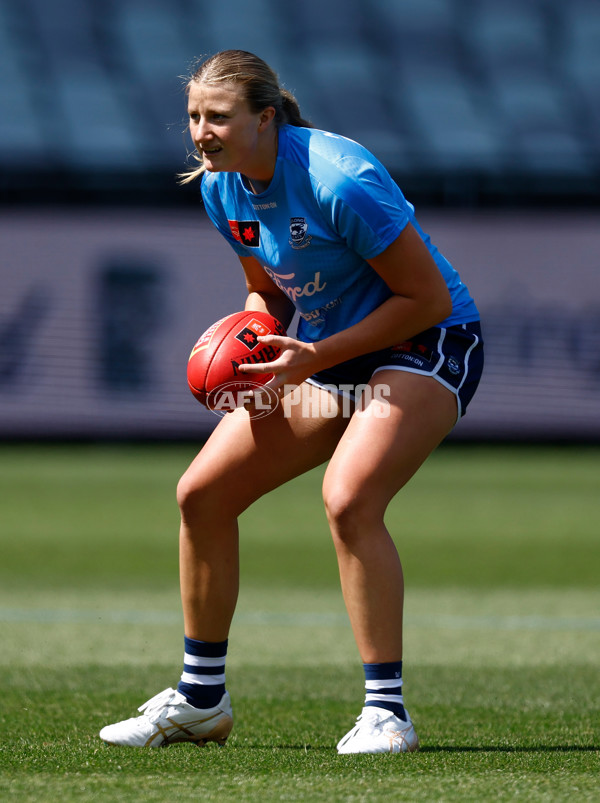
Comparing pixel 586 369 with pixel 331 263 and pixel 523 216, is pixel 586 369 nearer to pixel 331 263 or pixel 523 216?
pixel 523 216

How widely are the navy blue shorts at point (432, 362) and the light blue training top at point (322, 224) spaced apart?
0.23ft

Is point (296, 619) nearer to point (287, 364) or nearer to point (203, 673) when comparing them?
point (203, 673)

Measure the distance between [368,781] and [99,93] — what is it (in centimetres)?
2139

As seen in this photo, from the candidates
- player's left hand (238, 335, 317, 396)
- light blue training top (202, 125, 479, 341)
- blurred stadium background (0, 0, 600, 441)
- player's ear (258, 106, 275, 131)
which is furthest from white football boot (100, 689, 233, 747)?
blurred stadium background (0, 0, 600, 441)

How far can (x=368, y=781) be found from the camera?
142 inches

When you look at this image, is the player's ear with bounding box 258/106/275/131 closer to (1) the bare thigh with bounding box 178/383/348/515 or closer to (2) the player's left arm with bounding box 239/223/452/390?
(2) the player's left arm with bounding box 239/223/452/390

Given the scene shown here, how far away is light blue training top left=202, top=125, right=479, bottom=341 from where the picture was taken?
4027 millimetres

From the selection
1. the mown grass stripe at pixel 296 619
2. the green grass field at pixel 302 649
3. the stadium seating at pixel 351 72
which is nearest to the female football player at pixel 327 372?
the green grass field at pixel 302 649

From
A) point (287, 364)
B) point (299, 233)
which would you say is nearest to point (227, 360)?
point (287, 364)

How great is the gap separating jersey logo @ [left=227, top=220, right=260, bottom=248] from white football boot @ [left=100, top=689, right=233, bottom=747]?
159 centimetres

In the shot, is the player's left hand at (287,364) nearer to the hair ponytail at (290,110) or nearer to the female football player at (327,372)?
the female football player at (327,372)

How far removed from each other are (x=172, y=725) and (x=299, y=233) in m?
1.73

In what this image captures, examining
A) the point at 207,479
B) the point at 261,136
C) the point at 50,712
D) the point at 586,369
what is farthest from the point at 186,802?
the point at 586,369

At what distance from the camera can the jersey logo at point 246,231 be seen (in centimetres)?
438
